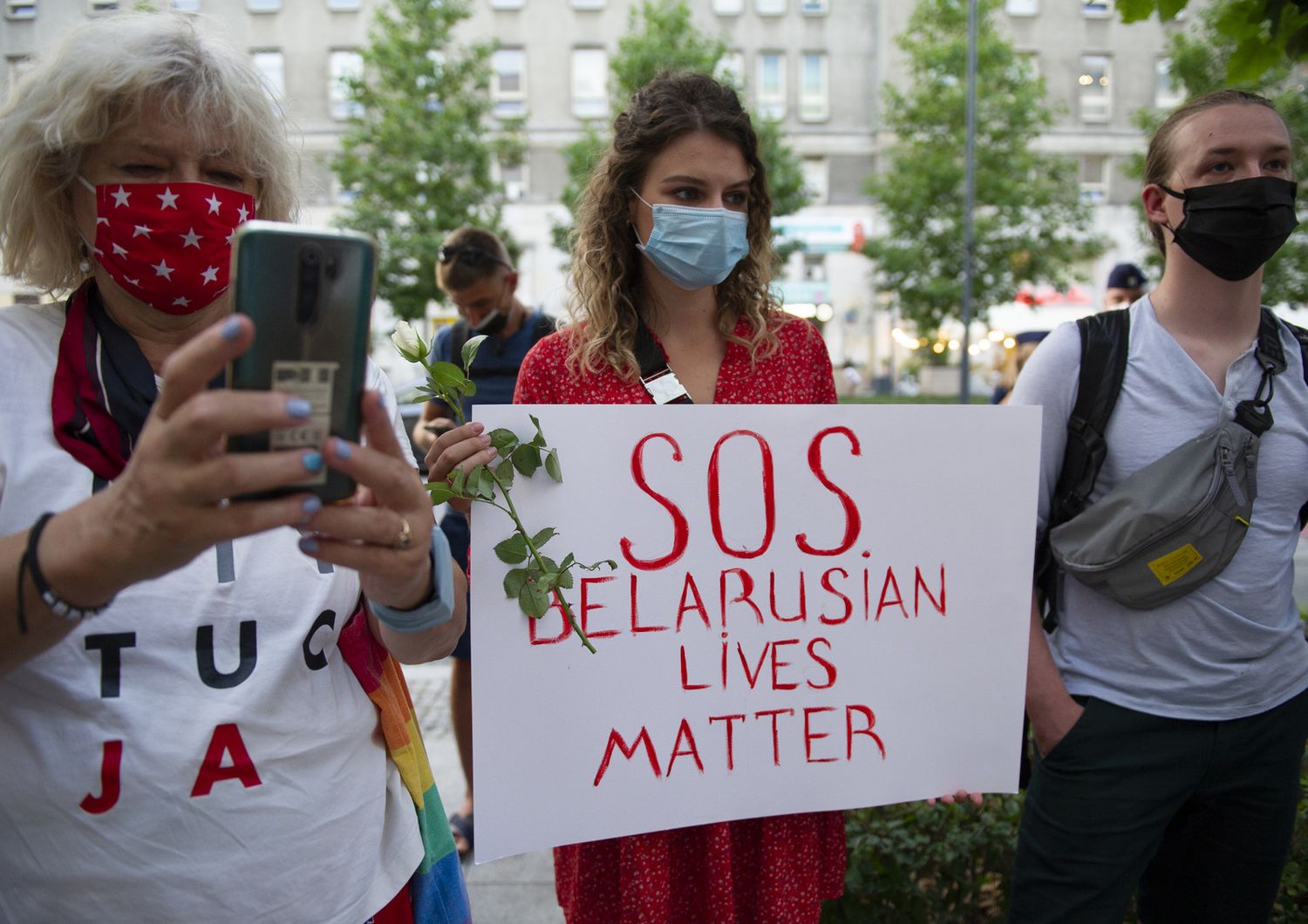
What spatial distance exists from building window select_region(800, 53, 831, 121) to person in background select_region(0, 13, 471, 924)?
2786cm

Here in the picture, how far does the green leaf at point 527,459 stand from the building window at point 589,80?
25728mm

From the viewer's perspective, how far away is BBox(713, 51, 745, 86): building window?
45.8 ft

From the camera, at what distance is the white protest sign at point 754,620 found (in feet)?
5.08

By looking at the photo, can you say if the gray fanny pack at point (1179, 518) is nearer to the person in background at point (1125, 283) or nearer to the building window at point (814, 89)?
the person in background at point (1125, 283)

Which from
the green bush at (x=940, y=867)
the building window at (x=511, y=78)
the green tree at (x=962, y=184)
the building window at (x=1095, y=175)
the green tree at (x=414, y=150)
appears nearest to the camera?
the green bush at (x=940, y=867)

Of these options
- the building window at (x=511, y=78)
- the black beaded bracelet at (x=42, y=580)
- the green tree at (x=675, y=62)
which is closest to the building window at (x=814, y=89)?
the building window at (x=511, y=78)

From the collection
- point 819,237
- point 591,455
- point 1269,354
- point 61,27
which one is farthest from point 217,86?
point 819,237

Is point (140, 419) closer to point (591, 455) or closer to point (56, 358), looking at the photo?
point (56, 358)

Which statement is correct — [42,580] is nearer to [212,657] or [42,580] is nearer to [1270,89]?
[212,657]

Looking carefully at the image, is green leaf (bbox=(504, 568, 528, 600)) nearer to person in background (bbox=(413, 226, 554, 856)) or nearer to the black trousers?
the black trousers

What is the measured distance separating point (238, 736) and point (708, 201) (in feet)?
4.16

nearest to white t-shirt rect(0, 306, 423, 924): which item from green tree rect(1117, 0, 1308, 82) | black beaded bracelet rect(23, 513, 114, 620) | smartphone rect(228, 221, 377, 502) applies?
black beaded bracelet rect(23, 513, 114, 620)

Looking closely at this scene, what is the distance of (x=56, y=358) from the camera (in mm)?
1162

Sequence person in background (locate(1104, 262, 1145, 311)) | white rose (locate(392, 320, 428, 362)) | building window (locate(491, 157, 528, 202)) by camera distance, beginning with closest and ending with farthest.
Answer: white rose (locate(392, 320, 428, 362)) → person in background (locate(1104, 262, 1145, 311)) → building window (locate(491, 157, 528, 202))
